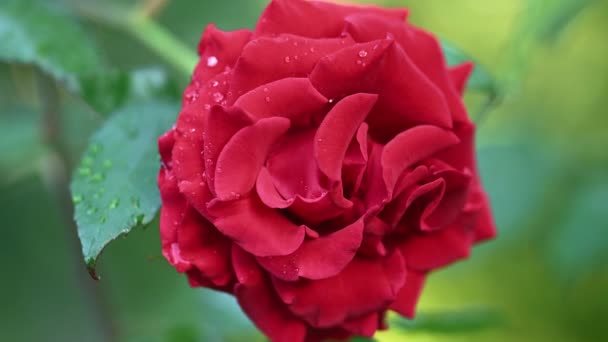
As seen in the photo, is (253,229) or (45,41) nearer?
(253,229)

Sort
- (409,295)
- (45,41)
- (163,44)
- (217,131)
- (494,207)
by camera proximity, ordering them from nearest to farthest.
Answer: (217,131) < (409,295) < (45,41) < (163,44) < (494,207)

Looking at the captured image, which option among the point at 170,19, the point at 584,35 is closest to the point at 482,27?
the point at 584,35

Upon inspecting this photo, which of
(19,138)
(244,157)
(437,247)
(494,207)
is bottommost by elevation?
(494,207)

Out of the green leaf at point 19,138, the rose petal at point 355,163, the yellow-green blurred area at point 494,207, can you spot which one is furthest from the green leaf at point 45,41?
the rose petal at point 355,163

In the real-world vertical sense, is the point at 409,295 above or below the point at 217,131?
below

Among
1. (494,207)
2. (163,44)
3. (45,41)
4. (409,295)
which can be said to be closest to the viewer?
(409,295)

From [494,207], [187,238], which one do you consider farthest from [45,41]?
[494,207]

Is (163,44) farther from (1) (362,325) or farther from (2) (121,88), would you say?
(1) (362,325)
